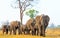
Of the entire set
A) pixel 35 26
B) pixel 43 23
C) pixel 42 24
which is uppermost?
pixel 43 23

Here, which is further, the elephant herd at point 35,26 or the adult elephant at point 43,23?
the elephant herd at point 35,26

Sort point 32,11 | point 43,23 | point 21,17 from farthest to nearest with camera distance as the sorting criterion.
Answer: point 32,11 < point 21,17 < point 43,23

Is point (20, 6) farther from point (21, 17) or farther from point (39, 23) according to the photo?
point (39, 23)

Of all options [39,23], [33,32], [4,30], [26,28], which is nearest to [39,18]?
[39,23]

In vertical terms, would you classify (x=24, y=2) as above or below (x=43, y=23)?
above

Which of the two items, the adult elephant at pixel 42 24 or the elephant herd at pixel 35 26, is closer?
the adult elephant at pixel 42 24

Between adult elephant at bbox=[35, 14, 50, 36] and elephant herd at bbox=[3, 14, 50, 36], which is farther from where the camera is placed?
elephant herd at bbox=[3, 14, 50, 36]

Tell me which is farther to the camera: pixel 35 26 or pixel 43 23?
pixel 35 26

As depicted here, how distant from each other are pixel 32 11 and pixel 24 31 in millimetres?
17101

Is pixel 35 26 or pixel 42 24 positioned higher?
pixel 42 24

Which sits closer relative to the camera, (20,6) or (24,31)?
(24,31)

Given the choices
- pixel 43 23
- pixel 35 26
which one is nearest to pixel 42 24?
pixel 43 23

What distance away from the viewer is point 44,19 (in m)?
30.8

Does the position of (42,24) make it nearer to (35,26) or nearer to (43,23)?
(43,23)
